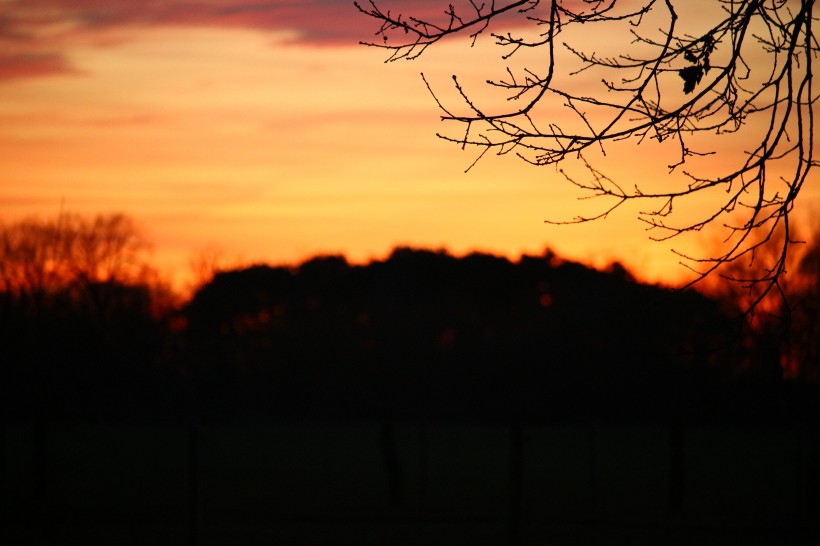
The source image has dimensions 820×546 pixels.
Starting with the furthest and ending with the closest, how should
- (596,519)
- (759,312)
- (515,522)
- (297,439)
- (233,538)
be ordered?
(297,439) → (596,519) → (233,538) → (515,522) → (759,312)

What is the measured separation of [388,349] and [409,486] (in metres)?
5.89

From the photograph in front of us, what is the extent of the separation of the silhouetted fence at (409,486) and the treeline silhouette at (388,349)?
1479mm

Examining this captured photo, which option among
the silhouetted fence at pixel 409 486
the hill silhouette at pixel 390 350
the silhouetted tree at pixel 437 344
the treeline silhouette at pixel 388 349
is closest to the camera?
the silhouetted fence at pixel 409 486

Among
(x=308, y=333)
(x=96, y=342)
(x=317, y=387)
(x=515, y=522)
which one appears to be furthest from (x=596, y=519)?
(x=308, y=333)

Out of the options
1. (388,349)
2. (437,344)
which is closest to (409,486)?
(388,349)

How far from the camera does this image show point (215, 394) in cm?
4556

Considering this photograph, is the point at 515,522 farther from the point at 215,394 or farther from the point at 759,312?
the point at 215,394

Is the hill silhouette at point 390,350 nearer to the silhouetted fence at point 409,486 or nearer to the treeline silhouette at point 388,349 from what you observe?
the treeline silhouette at point 388,349

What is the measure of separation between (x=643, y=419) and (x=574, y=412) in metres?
3.83

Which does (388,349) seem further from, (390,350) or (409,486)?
(409,486)

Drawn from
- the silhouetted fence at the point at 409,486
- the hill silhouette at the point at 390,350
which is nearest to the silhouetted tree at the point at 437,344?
the hill silhouette at the point at 390,350

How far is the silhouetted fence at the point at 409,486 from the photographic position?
15203 mm

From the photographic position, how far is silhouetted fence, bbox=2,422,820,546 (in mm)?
15203

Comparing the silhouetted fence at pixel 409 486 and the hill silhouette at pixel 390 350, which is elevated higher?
the hill silhouette at pixel 390 350
